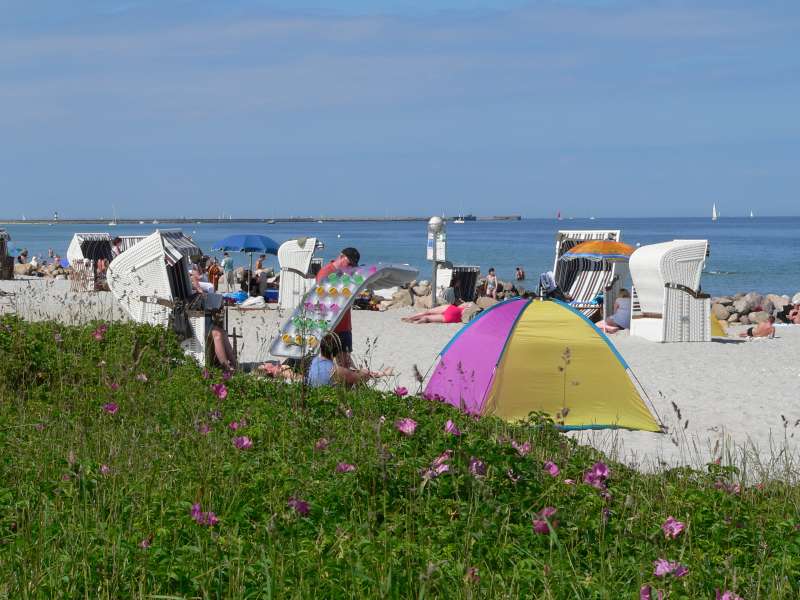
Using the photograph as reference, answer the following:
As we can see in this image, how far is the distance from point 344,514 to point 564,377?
14.6 feet

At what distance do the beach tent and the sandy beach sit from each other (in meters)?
0.30

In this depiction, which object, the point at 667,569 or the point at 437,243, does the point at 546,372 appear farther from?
the point at 437,243

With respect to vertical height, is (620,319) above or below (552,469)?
below

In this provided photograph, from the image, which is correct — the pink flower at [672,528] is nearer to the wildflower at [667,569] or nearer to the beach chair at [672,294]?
the wildflower at [667,569]

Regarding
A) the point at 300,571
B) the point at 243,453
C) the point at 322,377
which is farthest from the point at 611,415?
the point at 300,571

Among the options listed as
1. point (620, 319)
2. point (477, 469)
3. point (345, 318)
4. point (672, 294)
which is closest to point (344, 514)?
point (477, 469)

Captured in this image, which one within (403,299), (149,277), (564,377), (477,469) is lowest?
(403,299)

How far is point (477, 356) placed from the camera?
27.5ft

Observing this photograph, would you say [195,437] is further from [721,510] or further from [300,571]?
[721,510]

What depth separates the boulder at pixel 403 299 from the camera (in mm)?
22125

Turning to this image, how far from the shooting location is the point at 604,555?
152 inches

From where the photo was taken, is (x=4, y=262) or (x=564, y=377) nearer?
(x=564, y=377)

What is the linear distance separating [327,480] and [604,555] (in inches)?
47.1

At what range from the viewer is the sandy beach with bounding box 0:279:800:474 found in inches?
273
